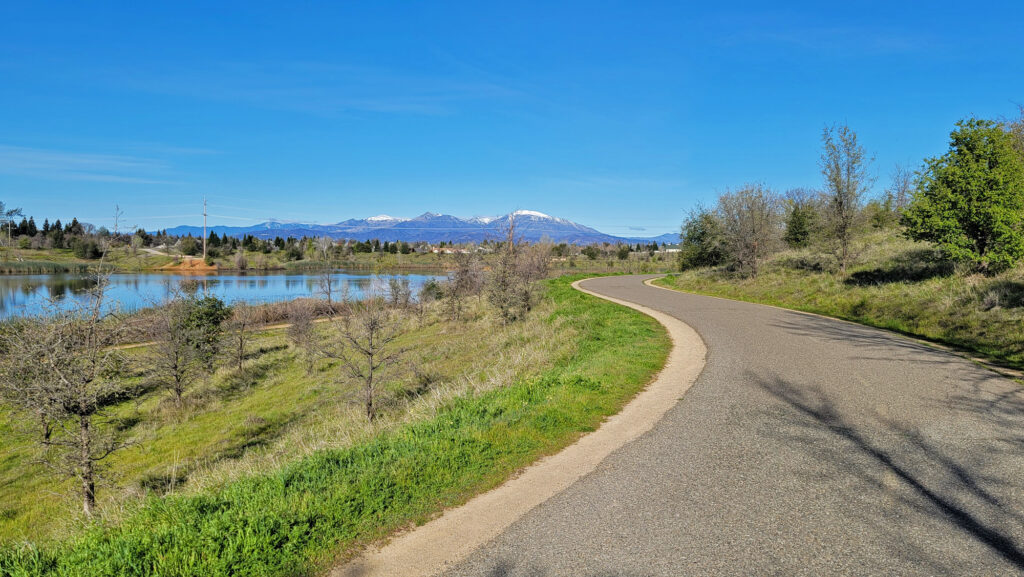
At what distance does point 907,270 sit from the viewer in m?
20.5

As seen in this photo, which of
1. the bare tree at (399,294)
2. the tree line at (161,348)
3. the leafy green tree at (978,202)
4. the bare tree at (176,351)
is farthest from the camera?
the bare tree at (399,294)

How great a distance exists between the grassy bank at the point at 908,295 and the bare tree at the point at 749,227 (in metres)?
1.49

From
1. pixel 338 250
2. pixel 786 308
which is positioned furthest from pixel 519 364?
pixel 338 250

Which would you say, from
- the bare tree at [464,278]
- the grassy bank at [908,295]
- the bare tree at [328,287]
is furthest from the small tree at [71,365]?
the bare tree at [464,278]

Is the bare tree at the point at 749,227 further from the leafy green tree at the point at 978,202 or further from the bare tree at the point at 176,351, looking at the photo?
the bare tree at the point at 176,351

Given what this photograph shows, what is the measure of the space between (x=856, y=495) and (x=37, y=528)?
13.6 m

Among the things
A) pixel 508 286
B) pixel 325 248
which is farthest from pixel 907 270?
pixel 325 248

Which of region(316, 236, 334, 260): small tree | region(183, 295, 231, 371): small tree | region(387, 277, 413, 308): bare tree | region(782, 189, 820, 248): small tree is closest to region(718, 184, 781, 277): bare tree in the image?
region(782, 189, 820, 248): small tree

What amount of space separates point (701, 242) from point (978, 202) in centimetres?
2682

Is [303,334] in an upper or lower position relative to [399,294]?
lower

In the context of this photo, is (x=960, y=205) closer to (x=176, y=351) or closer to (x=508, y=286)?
(x=508, y=286)

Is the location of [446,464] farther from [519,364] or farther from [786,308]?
[786,308]

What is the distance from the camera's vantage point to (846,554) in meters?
3.67

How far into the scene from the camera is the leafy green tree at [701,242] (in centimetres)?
3884
